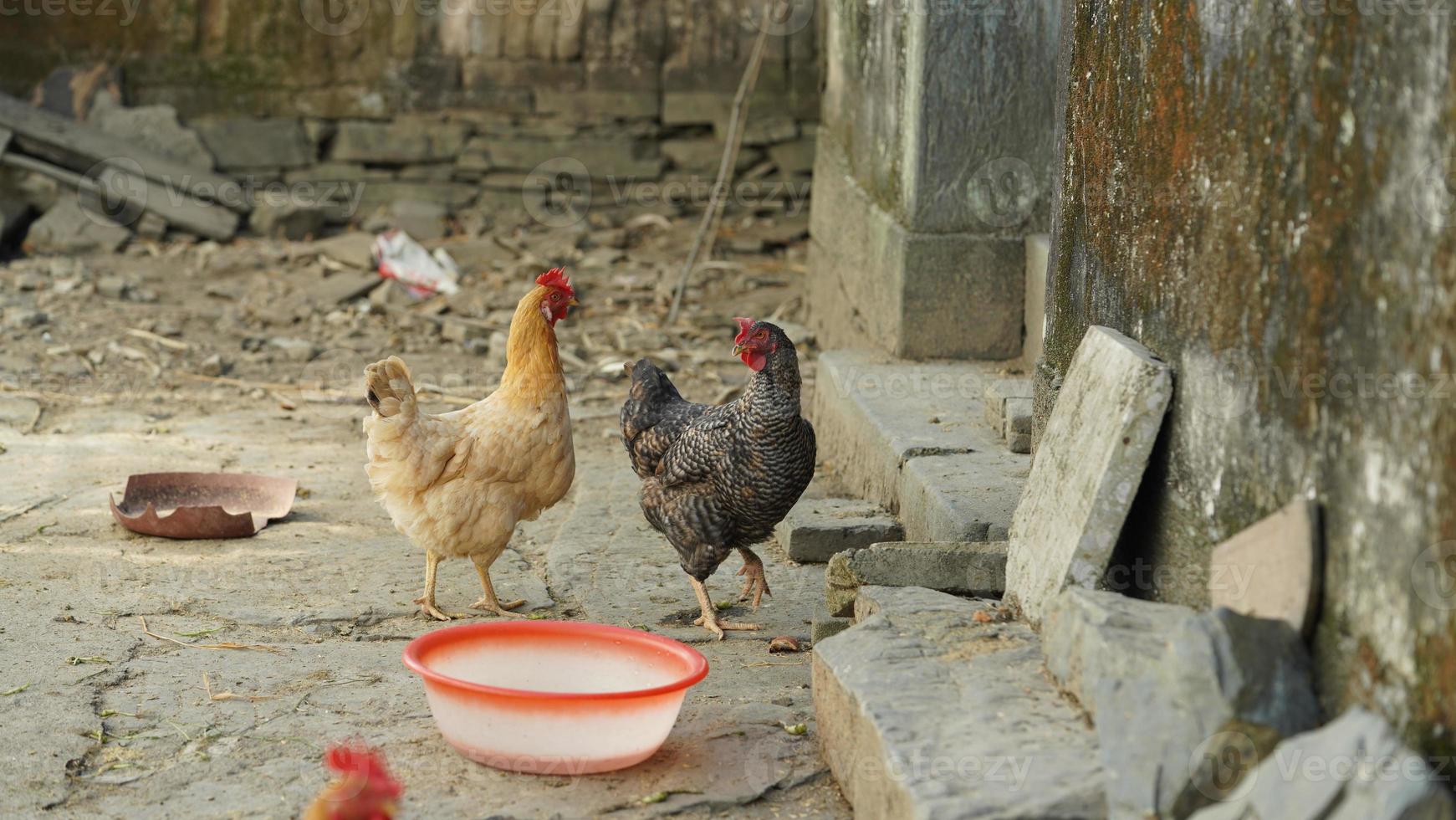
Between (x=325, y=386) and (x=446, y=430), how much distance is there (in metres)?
3.04

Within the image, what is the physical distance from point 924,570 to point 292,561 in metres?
2.17

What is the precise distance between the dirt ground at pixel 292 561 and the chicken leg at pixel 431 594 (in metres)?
0.05

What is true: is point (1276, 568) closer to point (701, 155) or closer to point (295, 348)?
point (295, 348)

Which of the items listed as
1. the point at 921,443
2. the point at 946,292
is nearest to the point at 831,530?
the point at 921,443

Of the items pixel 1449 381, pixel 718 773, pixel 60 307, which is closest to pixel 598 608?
pixel 718 773

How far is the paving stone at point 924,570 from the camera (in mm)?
3523

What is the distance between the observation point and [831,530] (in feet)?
15.2

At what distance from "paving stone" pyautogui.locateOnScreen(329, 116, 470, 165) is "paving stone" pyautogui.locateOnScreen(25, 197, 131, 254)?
150cm

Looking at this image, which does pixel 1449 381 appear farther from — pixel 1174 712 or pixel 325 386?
pixel 325 386

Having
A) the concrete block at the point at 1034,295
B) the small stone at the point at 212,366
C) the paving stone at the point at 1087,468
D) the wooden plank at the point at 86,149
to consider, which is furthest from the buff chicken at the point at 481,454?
the wooden plank at the point at 86,149

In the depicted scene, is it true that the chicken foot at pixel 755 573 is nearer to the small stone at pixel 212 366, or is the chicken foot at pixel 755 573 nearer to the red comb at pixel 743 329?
the red comb at pixel 743 329
